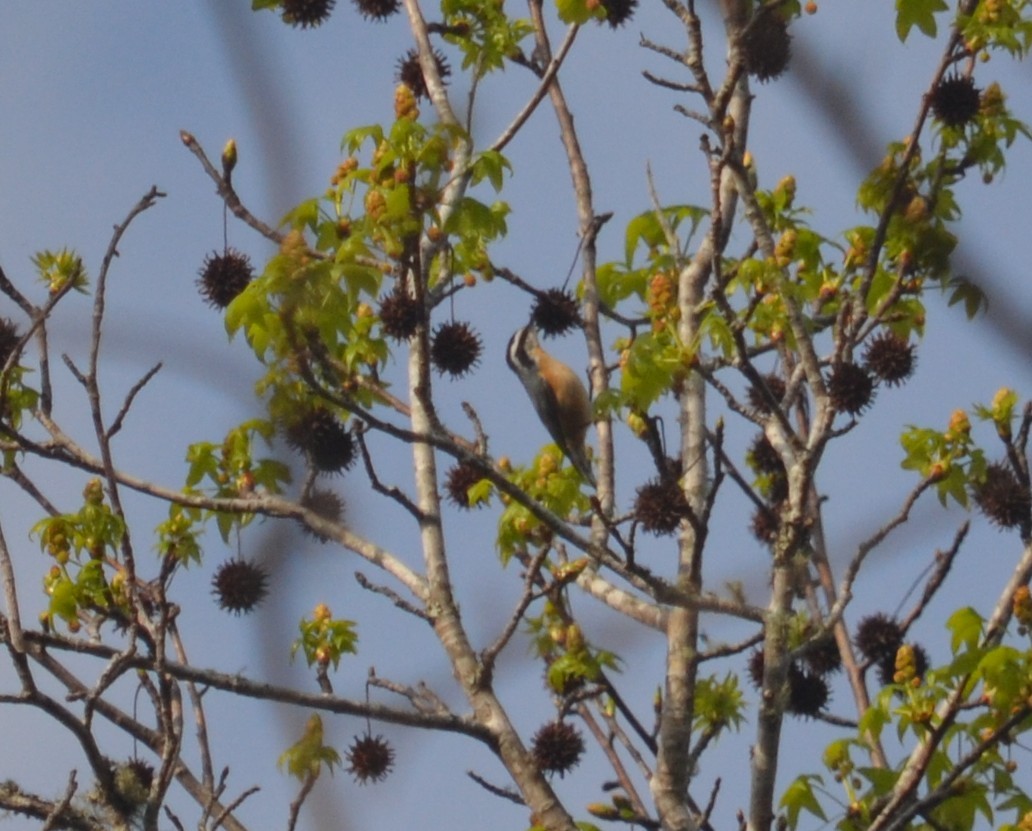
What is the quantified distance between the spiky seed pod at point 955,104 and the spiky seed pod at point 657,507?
1921 millimetres

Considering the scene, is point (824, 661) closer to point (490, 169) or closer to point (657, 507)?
point (657, 507)

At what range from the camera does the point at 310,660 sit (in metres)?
6.18

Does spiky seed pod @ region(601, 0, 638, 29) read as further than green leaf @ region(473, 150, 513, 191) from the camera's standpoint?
Yes

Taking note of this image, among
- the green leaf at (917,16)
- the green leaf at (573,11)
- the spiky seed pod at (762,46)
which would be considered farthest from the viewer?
the green leaf at (573,11)

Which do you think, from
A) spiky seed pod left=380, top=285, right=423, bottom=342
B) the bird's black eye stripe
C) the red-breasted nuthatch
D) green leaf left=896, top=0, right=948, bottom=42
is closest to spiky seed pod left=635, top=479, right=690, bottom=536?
spiky seed pod left=380, top=285, right=423, bottom=342

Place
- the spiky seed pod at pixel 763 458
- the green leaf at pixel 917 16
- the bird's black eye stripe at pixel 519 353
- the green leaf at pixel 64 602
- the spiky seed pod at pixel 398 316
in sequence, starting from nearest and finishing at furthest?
the green leaf at pixel 64 602 < the green leaf at pixel 917 16 < the spiky seed pod at pixel 398 316 < the spiky seed pod at pixel 763 458 < the bird's black eye stripe at pixel 519 353

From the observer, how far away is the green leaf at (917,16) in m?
5.61

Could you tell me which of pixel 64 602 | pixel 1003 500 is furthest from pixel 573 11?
pixel 64 602

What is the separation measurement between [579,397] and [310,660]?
10.1 feet

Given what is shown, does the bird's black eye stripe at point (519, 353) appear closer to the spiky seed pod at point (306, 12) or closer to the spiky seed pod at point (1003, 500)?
the spiky seed pod at point (306, 12)

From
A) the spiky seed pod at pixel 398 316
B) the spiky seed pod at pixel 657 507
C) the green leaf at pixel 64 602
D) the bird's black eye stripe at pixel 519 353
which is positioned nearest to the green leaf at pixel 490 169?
the spiky seed pod at pixel 398 316

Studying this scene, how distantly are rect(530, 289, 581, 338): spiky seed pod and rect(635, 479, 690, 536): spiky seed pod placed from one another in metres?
2.09

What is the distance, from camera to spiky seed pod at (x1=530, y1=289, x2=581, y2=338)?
7.57 m

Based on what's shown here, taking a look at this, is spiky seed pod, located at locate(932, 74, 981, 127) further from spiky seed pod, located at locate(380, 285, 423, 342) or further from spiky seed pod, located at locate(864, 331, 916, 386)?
spiky seed pod, located at locate(380, 285, 423, 342)
